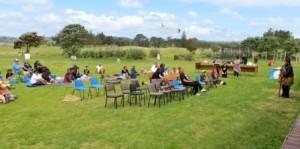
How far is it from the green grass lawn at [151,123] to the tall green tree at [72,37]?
35.8 metres

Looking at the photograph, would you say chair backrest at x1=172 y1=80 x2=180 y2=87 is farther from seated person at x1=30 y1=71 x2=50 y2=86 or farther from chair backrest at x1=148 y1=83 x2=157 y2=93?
seated person at x1=30 y1=71 x2=50 y2=86

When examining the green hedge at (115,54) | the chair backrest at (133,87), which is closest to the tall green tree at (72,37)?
the green hedge at (115,54)

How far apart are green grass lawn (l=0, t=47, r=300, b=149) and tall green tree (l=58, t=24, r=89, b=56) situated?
35760 millimetres

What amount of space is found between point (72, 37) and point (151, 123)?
138 feet

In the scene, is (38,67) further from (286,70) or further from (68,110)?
(286,70)

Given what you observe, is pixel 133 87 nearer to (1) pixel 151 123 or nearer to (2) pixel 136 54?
(1) pixel 151 123

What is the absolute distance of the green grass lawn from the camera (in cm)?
730

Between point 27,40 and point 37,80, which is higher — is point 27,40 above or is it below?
above

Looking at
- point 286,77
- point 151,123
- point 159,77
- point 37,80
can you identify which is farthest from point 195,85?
point 37,80

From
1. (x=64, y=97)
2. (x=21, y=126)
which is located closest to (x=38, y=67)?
(x=64, y=97)

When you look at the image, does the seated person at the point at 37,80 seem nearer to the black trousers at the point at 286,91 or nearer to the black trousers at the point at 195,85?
the black trousers at the point at 195,85

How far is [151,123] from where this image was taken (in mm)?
8891

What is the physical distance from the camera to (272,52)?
50812 millimetres

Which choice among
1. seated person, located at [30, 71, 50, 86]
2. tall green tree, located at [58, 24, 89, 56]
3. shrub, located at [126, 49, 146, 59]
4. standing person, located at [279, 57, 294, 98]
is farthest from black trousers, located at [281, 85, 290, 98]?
tall green tree, located at [58, 24, 89, 56]
